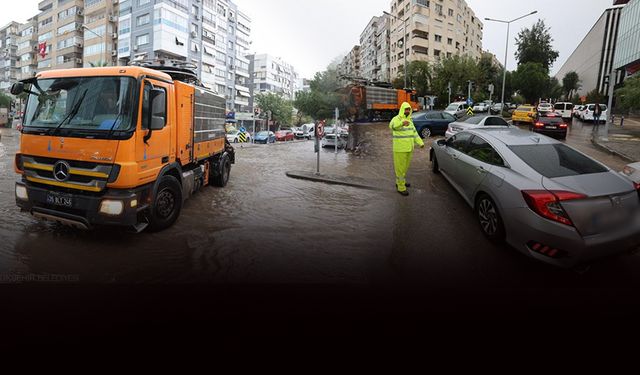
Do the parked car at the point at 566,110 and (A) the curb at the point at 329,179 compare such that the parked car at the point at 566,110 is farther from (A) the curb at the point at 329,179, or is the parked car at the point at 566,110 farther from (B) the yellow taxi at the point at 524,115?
(A) the curb at the point at 329,179

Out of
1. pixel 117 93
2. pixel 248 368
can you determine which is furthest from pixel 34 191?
pixel 248 368

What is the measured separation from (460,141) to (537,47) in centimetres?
4491

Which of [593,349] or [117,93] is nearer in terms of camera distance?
[593,349]

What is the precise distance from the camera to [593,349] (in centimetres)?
209

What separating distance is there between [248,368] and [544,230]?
2.80 meters

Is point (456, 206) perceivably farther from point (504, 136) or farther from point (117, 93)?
point (117, 93)

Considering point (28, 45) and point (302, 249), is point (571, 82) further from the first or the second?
point (28, 45)

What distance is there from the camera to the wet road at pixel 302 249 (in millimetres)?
3027

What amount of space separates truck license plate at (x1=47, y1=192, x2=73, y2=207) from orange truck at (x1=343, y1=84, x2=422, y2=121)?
50.3 ft

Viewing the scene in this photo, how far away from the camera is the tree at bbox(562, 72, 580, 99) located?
44162 mm

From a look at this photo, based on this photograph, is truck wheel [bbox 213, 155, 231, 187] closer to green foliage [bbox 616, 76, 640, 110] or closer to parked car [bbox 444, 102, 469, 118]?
parked car [bbox 444, 102, 469, 118]

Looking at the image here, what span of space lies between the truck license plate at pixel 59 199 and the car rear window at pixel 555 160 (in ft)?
16.9

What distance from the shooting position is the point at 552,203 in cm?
300

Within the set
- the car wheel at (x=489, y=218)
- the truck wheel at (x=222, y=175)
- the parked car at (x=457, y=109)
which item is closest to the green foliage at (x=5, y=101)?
the truck wheel at (x=222, y=175)
